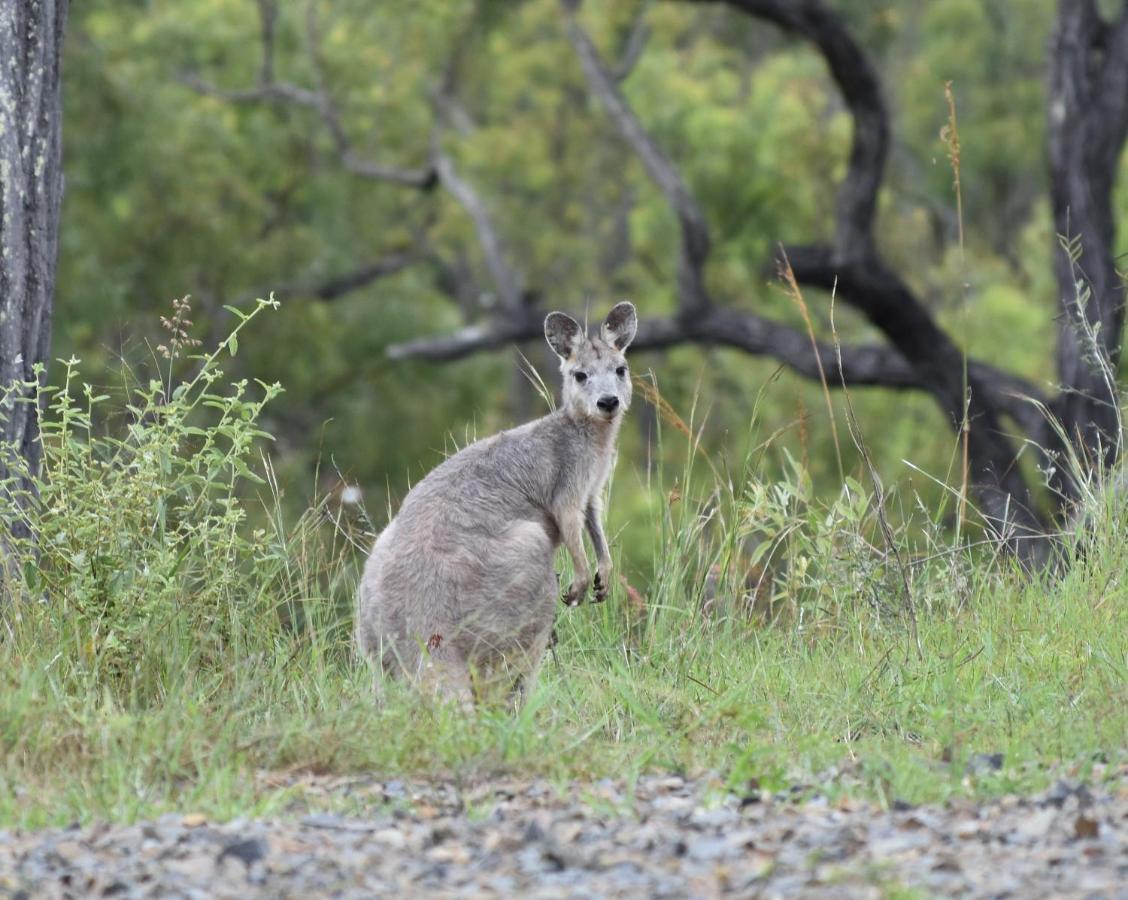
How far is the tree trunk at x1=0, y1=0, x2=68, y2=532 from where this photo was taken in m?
7.18

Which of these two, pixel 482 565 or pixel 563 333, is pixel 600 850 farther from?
pixel 563 333

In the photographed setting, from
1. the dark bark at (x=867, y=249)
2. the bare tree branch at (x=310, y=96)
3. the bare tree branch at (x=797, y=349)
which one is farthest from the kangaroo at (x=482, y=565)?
the bare tree branch at (x=310, y=96)

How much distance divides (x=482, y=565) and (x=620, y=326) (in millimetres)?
2099

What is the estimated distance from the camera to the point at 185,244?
29.2m

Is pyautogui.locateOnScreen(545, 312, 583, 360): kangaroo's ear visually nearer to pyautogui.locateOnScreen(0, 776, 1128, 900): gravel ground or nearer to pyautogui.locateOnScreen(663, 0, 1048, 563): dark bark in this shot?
pyautogui.locateOnScreen(0, 776, 1128, 900): gravel ground

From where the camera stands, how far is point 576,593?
23.0ft

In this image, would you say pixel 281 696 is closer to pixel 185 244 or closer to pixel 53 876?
pixel 53 876

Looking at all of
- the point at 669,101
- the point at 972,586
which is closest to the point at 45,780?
the point at 972,586

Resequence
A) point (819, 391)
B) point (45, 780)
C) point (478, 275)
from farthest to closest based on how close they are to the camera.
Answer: point (478, 275), point (819, 391), point (45, 780)

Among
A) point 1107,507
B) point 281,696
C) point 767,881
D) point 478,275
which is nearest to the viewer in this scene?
point 767,881

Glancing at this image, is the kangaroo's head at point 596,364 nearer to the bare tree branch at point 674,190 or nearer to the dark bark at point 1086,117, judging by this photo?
the dark bark at point 1086,117

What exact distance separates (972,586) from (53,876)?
4.44 m

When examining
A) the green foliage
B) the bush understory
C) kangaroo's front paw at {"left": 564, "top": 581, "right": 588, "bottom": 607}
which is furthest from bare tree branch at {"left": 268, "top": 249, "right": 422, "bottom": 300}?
the green foliage

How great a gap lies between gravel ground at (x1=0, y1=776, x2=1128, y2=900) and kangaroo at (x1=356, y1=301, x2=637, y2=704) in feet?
3.24
